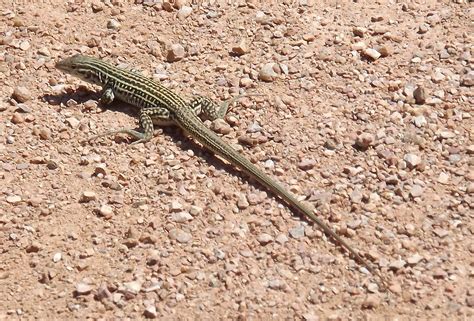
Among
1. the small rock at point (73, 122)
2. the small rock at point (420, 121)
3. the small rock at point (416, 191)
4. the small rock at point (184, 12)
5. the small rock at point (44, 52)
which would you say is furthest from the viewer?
the small rock at point (184, 12)

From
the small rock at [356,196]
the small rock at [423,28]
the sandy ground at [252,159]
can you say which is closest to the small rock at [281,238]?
the sandy ground at [252,159]

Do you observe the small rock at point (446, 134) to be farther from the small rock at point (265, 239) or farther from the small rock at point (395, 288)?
the small rock at point (265, 239)

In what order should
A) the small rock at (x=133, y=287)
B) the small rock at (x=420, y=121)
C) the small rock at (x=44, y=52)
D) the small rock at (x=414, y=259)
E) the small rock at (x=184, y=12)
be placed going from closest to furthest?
the small rock at (x=133, y=287) < the small rock at (x=414, y=259) < the small rock at (x=420, y=121) < the small rock at (x=44, y=52) < the small rock at (x=184, y=12)

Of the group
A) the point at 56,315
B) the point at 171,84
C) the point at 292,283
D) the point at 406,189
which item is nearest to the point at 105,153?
the point at 171,84

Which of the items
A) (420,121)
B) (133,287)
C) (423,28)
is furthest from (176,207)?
(423,28)

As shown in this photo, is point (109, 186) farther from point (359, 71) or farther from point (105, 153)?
point (359, 71)

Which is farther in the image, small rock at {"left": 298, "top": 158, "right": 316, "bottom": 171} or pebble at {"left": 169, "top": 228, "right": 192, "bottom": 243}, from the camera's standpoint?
small rock at {"left": 298, "top": 158, "right": 316, "bottom": 171}

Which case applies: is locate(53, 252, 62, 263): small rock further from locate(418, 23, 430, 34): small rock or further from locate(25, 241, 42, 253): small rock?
locate(418, 23, 430, 34): small rock

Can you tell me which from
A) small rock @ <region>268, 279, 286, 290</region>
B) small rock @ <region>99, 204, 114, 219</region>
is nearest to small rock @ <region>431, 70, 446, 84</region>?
small rock @ <region>268, 279, 286, 290</region>
